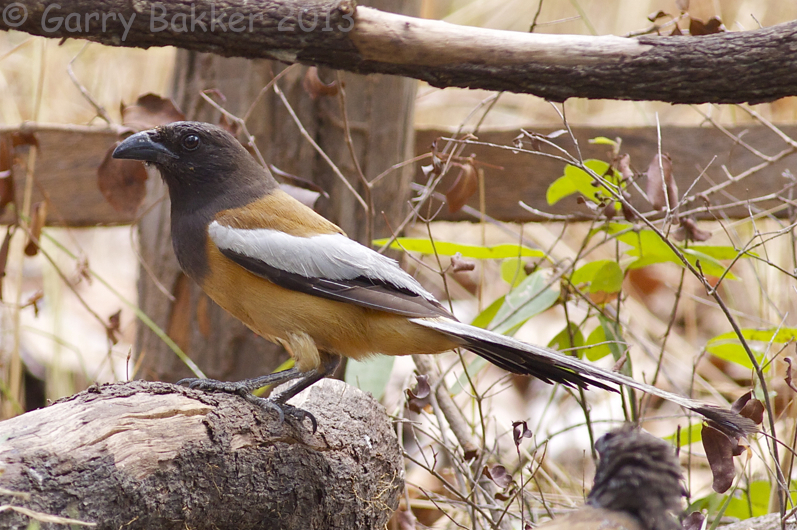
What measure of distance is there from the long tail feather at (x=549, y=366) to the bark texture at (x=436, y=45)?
926 millimetres

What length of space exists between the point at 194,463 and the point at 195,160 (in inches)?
50.5

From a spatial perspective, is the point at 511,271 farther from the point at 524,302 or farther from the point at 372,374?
the point at 372,374

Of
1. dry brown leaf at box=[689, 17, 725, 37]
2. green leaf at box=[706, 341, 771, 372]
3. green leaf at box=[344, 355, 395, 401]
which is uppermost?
dry brown leaf at box=[689, 17, 725, 37]

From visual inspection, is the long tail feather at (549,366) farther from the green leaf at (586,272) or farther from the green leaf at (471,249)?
the green leaf at (586,272)

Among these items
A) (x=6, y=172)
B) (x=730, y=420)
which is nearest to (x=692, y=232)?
(x=730, y=420)

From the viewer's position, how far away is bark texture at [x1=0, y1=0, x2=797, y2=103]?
8.50ft

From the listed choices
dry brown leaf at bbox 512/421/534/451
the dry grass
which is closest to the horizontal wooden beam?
the dry grass

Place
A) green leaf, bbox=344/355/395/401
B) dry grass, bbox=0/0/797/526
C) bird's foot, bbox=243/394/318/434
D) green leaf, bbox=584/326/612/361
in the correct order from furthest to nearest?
1. dry grass, bbox=0/0/797/526
2. green leaf, bbox=584/326/612/361
3. green leaf, bbox=344/355/395/401
4. bird's foot, bbox=243/394/318/434

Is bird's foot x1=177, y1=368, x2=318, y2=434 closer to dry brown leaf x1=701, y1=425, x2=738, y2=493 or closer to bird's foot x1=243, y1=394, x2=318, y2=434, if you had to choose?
bird's foot x1=243, y1=394, x2=318, y2=434

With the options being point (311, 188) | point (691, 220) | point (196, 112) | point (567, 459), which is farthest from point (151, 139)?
point (567, 459)

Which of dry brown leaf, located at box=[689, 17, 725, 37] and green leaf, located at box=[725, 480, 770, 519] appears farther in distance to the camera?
green leaf, located at box=[725, 480, 770, 519]

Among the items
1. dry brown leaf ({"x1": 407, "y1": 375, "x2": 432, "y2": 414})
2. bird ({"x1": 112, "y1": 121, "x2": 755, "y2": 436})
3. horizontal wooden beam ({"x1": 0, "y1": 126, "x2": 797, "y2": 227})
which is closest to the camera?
bird ({"x1": 112, "y1": 121, "x2": 755, "y2": 436})

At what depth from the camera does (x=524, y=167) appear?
455cm

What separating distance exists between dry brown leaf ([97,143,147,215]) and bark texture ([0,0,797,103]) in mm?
783
